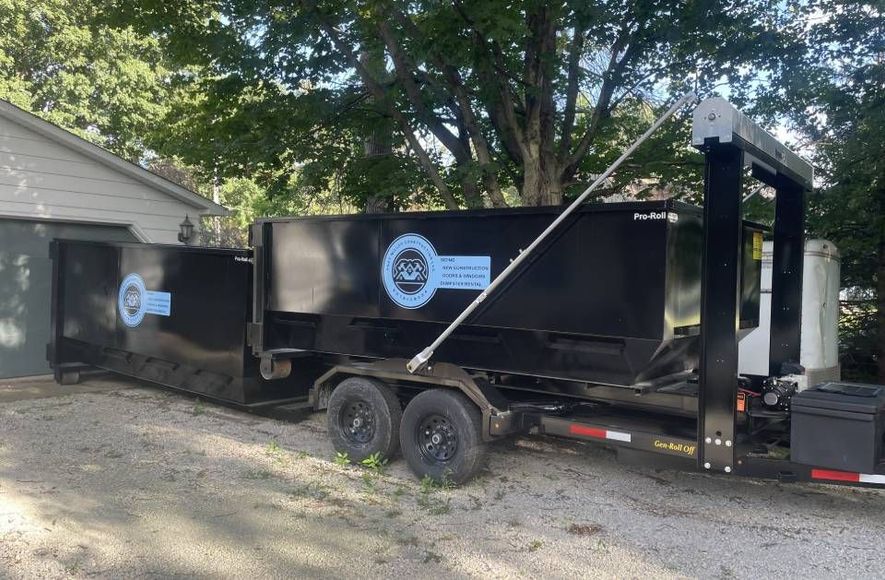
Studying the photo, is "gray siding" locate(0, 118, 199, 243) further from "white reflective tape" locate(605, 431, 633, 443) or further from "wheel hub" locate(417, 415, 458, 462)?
"white reflective tape" locate(605, 431, 633, 443)

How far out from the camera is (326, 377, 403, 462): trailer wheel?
21.2 ft

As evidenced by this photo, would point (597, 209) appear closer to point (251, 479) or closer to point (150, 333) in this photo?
point (251, 479)

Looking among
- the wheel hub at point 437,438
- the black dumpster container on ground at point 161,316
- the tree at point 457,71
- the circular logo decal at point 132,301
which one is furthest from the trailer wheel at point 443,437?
the circular logo decal at point 132,301

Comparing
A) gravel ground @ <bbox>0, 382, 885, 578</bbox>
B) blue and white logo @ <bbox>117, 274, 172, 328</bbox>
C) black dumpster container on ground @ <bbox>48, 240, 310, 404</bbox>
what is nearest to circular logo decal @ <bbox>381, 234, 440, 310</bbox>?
gravel ground @ <bbox>0, 382, 885, 578</bbox>

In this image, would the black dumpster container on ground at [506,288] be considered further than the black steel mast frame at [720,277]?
Yes

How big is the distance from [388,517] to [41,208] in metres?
8.17

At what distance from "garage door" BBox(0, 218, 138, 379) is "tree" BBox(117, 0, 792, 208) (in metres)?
2.67

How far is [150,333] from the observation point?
934 centimetres

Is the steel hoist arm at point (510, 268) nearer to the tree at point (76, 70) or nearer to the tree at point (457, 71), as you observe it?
the tree at point (457, 71)

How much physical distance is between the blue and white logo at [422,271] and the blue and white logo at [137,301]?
4.04 metres

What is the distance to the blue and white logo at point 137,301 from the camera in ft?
30.1

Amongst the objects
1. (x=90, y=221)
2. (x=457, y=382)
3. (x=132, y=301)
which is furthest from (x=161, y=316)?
(x=457, y=382)

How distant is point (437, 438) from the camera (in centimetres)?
613

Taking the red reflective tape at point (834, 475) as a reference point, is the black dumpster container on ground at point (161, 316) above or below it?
above
